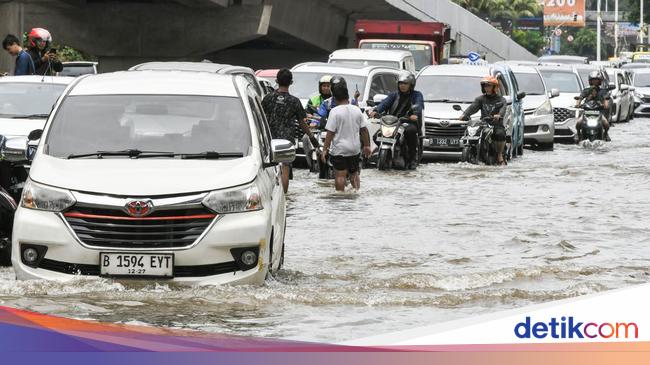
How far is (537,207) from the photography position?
19.2m

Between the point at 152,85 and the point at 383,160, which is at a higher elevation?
the point at 152,85

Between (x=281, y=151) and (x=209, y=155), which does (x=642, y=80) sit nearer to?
(x=281, y=151)

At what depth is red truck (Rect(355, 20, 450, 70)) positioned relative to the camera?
41.9 m

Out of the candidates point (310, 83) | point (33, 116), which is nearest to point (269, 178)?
point (33, 116)

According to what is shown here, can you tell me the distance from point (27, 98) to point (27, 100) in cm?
5

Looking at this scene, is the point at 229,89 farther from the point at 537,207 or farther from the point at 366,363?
the point at 537,207

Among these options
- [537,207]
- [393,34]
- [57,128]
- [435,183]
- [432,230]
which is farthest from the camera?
[393,34]

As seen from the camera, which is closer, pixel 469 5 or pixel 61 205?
pixel 61 205

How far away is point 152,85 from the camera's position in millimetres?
11422

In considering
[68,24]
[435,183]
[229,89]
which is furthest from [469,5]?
[229,89]

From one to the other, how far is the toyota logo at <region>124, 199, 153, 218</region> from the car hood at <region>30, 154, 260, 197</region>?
2.0 inches

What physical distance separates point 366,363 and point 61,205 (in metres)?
5.48

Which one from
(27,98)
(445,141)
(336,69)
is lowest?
(445,141)

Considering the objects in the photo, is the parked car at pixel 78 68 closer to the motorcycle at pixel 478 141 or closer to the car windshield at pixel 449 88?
the car windshield at pixel 449 88
